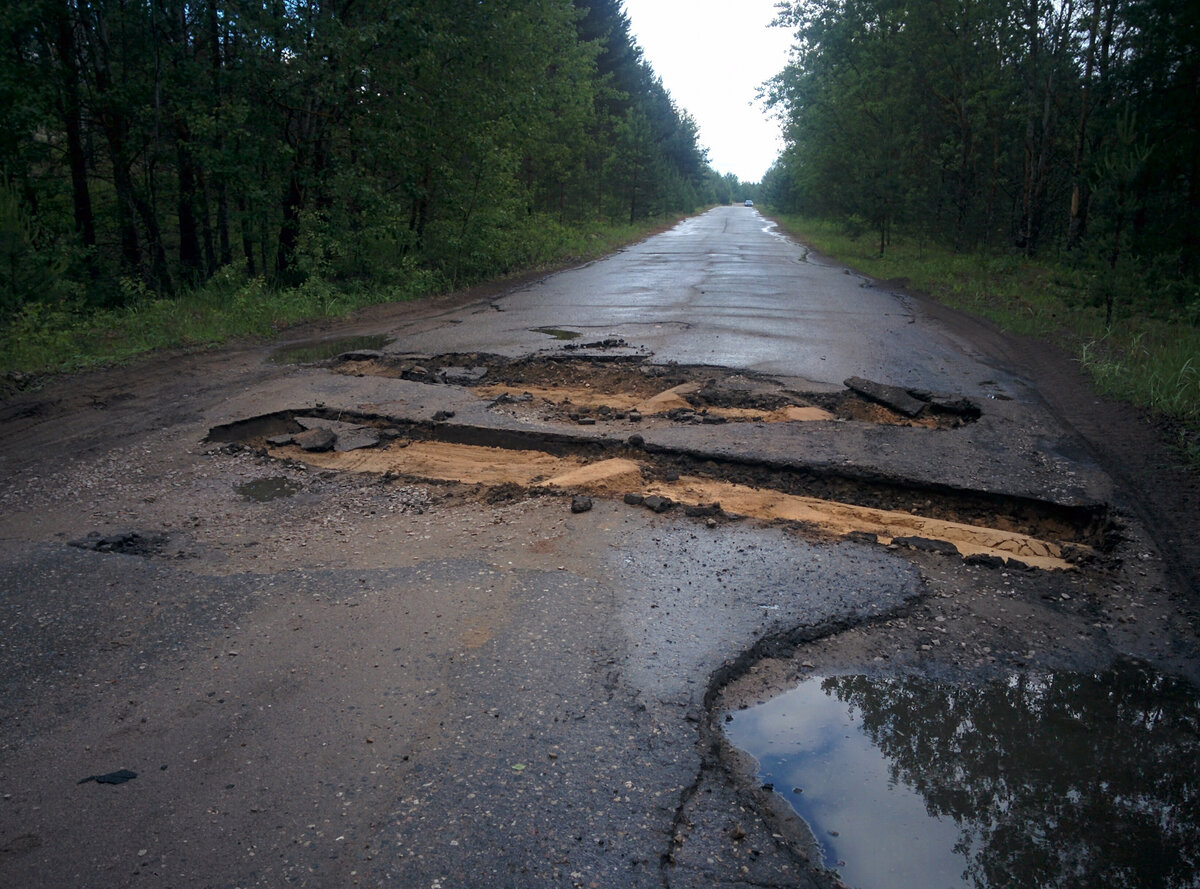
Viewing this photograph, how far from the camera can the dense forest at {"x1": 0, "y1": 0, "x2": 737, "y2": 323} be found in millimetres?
12906

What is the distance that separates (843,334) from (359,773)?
8962 millimetres

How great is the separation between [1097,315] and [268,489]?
1164 centimetres

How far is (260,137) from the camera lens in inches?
540

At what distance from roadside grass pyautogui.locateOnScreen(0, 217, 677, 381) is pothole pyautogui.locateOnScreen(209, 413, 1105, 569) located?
131 inches

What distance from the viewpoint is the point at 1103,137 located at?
16.8 metres

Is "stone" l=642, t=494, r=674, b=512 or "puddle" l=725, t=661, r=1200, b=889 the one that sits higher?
"stone" l=642, t=494, r=674, b=512

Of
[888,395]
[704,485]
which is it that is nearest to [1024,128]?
[888,395]

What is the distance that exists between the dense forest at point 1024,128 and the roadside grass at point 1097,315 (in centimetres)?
24

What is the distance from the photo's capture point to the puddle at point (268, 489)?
4.91 meters

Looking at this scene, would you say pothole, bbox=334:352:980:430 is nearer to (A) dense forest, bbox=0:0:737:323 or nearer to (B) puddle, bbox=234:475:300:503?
(B) puddle, bbox=234:475:300:503

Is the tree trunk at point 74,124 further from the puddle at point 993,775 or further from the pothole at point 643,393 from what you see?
the puddle at point 993,775

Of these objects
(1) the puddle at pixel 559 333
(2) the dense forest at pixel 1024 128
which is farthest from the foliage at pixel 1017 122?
(1) the puddle at pixel 559 333

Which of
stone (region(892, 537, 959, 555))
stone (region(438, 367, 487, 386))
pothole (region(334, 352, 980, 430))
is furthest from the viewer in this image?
stone (region(438, 367, 487, 386))

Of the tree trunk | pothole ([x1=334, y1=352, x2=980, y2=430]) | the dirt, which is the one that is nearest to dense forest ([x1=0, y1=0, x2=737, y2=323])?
the tree trunk
